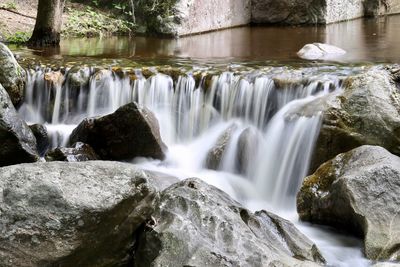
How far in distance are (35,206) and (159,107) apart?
13.5 feet


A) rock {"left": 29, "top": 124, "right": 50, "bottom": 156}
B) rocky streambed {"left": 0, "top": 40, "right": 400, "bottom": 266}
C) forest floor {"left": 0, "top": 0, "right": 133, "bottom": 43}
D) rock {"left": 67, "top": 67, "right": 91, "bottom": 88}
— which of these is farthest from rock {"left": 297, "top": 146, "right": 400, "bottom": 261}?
forest floor {"left": 0, "top": 0, "right": 133, "bottom": 43}

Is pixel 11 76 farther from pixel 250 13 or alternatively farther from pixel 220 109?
pixel 250 13

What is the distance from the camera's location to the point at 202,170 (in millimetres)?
6340

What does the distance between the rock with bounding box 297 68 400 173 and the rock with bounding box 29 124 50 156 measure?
315cm

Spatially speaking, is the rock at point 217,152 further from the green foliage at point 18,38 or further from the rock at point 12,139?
the green foliage at point 18,38

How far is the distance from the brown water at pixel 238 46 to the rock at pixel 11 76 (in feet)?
4.46

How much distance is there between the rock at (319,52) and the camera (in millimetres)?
8914

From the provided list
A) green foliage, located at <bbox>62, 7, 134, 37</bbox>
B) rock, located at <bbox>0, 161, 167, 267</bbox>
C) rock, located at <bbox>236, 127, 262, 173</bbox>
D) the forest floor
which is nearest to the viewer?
rock, located at <bbox>0, 161, 167, 267</bbox>

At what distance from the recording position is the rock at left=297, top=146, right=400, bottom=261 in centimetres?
421

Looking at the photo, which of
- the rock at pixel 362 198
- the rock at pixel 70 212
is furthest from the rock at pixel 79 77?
the rock at pixel 70 212

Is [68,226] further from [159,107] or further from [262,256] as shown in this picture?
[159,107]

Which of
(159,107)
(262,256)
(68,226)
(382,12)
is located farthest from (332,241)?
(382,12)

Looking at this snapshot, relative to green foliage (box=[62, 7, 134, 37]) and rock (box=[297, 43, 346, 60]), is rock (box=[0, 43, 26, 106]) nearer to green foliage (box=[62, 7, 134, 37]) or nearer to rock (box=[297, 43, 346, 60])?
rock (box=[297, 43, 346, 60])

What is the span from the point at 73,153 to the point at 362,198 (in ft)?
10.2
